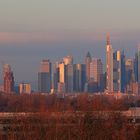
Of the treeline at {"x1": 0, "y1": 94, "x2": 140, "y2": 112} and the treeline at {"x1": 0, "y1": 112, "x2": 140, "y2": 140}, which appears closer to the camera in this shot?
the treeline at {"x1": 0, "y1": 112, "x2": 140, "y2": 140}

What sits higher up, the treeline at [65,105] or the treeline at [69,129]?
the treeline at [65,105]

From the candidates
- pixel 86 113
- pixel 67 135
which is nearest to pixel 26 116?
pixel 86 113

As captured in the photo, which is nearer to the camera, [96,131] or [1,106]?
[96,131]

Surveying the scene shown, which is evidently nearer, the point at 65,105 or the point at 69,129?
the point at 69,129

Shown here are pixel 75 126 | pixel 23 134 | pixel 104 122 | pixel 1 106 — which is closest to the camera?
pixel 23 134

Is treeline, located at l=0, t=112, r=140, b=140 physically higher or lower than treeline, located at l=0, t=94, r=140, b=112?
lower

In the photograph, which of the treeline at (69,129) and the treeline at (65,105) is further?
the treeline at (65,105)

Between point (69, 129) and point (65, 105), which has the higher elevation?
point (65, 105)

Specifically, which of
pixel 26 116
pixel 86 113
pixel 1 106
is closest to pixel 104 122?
pixel 86 113

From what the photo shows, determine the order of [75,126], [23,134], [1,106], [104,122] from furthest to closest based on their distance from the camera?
1. [1,106]
2. [104,122]
3. [75,126]
4. [23,134]

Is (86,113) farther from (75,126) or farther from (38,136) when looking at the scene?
(38,136)
